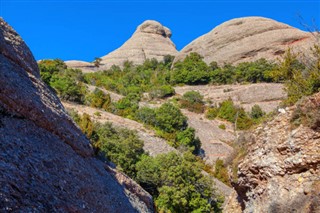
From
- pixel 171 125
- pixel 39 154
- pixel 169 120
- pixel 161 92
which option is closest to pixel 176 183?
pixel 39 154

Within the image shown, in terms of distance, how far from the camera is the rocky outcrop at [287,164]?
35.2 feet

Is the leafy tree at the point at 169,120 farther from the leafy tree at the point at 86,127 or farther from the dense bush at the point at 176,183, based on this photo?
the leafy tree at the point at 86,127

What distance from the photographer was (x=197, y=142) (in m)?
35.2

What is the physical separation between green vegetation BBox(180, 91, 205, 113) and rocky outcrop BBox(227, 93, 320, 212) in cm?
3182

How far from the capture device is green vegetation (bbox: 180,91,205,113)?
45531mm

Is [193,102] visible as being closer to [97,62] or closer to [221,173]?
[221,173]

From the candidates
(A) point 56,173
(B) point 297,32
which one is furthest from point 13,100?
(B) point 297,32

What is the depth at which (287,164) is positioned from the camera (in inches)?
454

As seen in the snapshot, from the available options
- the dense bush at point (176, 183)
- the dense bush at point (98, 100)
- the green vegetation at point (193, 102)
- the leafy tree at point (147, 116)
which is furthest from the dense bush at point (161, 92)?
the dense bush at point (176, 183)

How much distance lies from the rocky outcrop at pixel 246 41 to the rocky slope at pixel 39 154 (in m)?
49.6

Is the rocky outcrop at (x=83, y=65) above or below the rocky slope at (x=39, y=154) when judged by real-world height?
above

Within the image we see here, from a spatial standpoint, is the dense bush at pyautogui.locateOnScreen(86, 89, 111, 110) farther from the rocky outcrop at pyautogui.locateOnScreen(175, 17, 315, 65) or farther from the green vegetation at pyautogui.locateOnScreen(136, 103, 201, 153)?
the rocky outcrop at pyautogui.locateOnScreen(175, 17, 315, 65)

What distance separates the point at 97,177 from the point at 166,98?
36.4 m

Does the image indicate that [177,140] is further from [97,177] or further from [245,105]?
[97,177]
